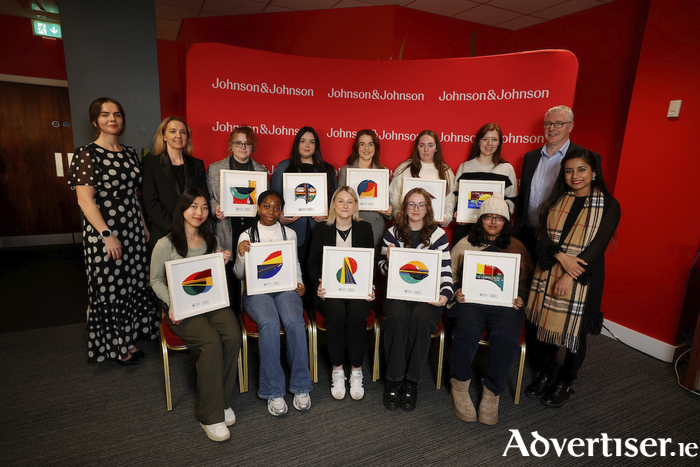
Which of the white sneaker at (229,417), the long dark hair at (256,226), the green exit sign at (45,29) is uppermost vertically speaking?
the green exit sign at (45,29)

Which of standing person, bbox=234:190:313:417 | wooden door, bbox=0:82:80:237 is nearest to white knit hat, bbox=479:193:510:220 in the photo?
standing person, bbox=234:190:313:417

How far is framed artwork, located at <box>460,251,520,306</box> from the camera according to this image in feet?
8.55

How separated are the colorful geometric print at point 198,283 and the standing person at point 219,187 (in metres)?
0.65

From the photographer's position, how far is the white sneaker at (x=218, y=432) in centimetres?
227

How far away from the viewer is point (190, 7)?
17.8 feet

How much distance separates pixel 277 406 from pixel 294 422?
16 centimetres

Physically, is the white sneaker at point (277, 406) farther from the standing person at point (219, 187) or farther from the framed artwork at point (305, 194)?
the framed artwork at point (305, 194)

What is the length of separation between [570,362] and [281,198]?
254 centimetres

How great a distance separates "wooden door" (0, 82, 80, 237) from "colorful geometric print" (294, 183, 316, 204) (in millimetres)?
6396

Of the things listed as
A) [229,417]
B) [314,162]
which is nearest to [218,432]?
[229,417]

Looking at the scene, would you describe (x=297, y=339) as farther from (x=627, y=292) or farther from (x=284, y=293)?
(x=627, y=292)

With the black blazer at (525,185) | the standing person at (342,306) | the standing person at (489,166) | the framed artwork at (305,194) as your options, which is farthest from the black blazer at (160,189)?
the black blazer at (525,185)

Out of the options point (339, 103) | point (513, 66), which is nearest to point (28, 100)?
point (339, 103)

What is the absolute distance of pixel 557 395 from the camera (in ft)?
9.07
